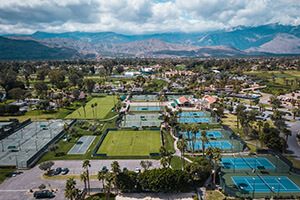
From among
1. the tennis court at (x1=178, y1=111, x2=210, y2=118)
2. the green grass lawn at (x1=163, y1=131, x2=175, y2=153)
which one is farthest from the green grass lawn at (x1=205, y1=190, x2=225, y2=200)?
the tennis court at (x1=178, y1=111, x2=210, y2=118)

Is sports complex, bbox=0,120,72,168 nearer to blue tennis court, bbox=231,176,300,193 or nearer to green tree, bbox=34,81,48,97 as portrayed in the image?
green tree, bbox=34,81,48,97

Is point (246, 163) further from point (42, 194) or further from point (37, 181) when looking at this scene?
point (37, 181)

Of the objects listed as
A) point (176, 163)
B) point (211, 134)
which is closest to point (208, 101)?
point (211, 134)

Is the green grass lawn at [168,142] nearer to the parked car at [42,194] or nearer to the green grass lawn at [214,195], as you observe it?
the green grass lawn at [214,195]

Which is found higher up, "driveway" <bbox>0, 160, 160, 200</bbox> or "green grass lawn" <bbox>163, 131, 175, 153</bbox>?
"green grass lawn" <bbox>163, 131, 175, 153</bbox>

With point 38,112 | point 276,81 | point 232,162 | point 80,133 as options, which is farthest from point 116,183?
point 276,81

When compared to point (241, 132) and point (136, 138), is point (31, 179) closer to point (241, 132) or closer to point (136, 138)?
point (136, 138)

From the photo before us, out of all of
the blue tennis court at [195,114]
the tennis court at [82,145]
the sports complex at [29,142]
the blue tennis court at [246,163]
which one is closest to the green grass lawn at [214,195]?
the blue tennis court at [246,163]

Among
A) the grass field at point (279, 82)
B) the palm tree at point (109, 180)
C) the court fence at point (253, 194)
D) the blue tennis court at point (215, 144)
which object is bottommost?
the court fence at point (253, 194)

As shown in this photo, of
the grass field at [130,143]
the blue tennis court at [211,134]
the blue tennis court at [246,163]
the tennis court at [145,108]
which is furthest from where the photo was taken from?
the tennis court at [145,108]
